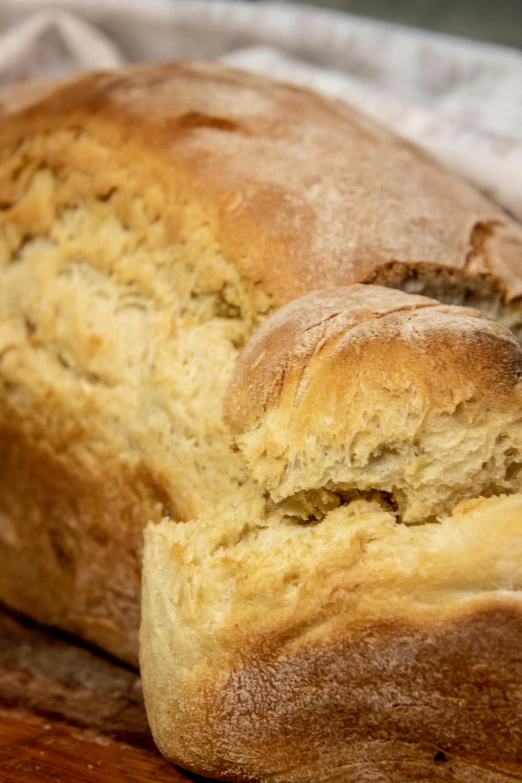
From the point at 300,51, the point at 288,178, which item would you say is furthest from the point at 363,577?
the point at 300,51

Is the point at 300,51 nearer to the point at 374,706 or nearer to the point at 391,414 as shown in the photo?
the point at 391,414

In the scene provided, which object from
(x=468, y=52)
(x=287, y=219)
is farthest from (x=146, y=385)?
(x=468, y=52)

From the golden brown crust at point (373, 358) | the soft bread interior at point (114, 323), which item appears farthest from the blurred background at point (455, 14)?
the golden brown crust at point (373, 358)

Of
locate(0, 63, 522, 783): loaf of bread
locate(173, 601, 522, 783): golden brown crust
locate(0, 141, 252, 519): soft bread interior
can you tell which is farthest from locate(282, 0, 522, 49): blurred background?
locate(173, 601, 522, 783): golden brown crust

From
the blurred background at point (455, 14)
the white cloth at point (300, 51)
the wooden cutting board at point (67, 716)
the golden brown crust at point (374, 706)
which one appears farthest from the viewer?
the blurred background at point (455, 14)

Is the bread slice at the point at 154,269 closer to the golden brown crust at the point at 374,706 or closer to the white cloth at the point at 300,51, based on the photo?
the golden brown crust at the point at 374,706

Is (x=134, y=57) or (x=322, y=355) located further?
(x=134, y=57)

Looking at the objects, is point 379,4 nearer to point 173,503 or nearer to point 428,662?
point 173,503
